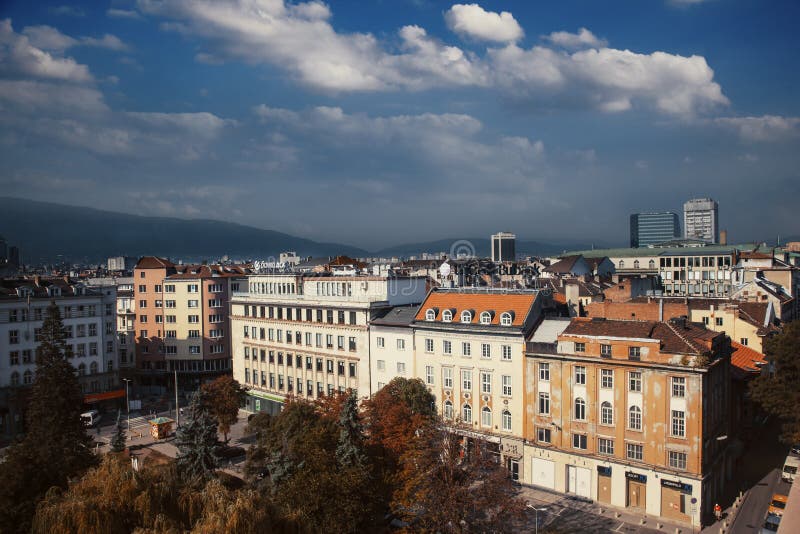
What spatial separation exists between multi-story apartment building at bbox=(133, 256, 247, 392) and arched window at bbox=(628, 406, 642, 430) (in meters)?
72.8

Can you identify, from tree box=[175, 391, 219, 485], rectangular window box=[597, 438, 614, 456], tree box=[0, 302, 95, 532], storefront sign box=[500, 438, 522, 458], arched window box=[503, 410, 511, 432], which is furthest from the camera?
arched window box=[503, 410, 511, 432]

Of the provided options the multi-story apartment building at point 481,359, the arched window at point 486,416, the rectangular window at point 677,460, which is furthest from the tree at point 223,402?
the rectangular window at point 677,460

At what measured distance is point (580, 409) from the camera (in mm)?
52719

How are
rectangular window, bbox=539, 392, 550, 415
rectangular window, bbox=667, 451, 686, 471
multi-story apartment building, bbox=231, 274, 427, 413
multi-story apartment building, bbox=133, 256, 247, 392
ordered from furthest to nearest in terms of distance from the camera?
multi-story apartment building, bbox=133, 256, 247, 392, multi-story apartment building, bbox=231, 274, 427, 413, rectangular window, bbox=539, 392, 550, 415, rectangular window, bbox=667, 451, 686, 471

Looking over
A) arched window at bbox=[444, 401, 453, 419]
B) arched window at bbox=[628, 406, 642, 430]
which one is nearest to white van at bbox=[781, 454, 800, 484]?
arched window at bbox=[628, 406, 642, 430]

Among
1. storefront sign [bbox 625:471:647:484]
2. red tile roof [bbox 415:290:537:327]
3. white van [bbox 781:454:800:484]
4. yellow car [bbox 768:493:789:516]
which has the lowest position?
white van [bbox 781:454:800:484]

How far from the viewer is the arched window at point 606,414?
50906 mm

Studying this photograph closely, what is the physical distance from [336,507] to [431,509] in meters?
6.28

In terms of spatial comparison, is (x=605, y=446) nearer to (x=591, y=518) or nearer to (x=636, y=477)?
(x=636, y=477)

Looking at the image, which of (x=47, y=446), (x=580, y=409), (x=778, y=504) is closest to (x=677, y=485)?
(x=778, y=504)

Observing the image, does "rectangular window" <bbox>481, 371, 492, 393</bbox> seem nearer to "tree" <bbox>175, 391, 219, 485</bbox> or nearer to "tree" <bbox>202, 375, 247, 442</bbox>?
"tree" <bbox>175, 391, 219, 485</bbox>

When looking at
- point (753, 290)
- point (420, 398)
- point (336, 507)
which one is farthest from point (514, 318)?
point (753, 290)

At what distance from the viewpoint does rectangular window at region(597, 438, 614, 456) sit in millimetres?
51031

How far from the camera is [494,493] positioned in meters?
38.8
